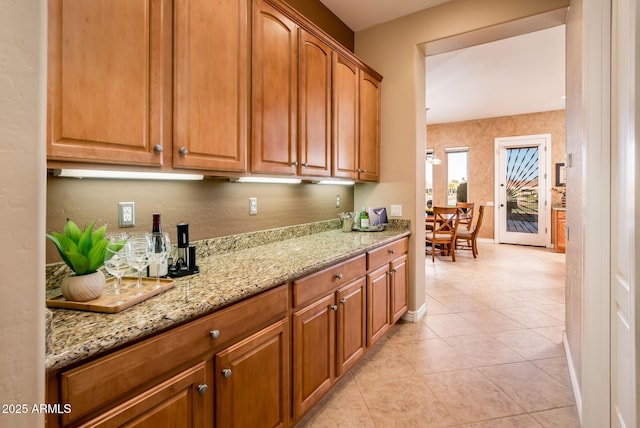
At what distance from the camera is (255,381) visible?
1343 mm

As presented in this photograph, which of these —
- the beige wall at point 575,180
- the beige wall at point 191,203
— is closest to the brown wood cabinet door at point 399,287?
the beige wall at point 191,203

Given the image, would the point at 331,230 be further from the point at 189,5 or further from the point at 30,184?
the point at 30,184

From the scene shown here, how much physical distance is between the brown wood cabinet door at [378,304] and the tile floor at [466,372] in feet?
0.68

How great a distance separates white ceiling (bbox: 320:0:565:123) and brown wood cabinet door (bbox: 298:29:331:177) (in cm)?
95

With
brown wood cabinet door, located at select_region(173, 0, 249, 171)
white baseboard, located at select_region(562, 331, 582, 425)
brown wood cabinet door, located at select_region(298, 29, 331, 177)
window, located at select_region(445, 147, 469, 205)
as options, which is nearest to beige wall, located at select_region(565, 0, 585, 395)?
white baseboard, located at select_region(562, 331, 582, 425)

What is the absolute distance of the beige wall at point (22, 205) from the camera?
565mm

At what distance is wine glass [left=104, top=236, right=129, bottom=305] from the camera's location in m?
1.12

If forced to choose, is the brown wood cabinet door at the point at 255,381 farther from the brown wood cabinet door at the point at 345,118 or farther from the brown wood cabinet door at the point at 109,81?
the brown wood cabinet door at the point at 345,118

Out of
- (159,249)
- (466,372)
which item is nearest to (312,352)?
(159,249)

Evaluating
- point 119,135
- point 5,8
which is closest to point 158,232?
point 119,135

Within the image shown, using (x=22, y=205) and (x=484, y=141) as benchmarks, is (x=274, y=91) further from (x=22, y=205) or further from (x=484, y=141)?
(x=484, y=141)

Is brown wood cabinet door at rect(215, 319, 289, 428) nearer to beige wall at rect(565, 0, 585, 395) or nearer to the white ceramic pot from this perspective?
the white ceramic pot

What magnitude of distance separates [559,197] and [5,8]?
870cm

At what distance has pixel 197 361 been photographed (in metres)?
1.10
